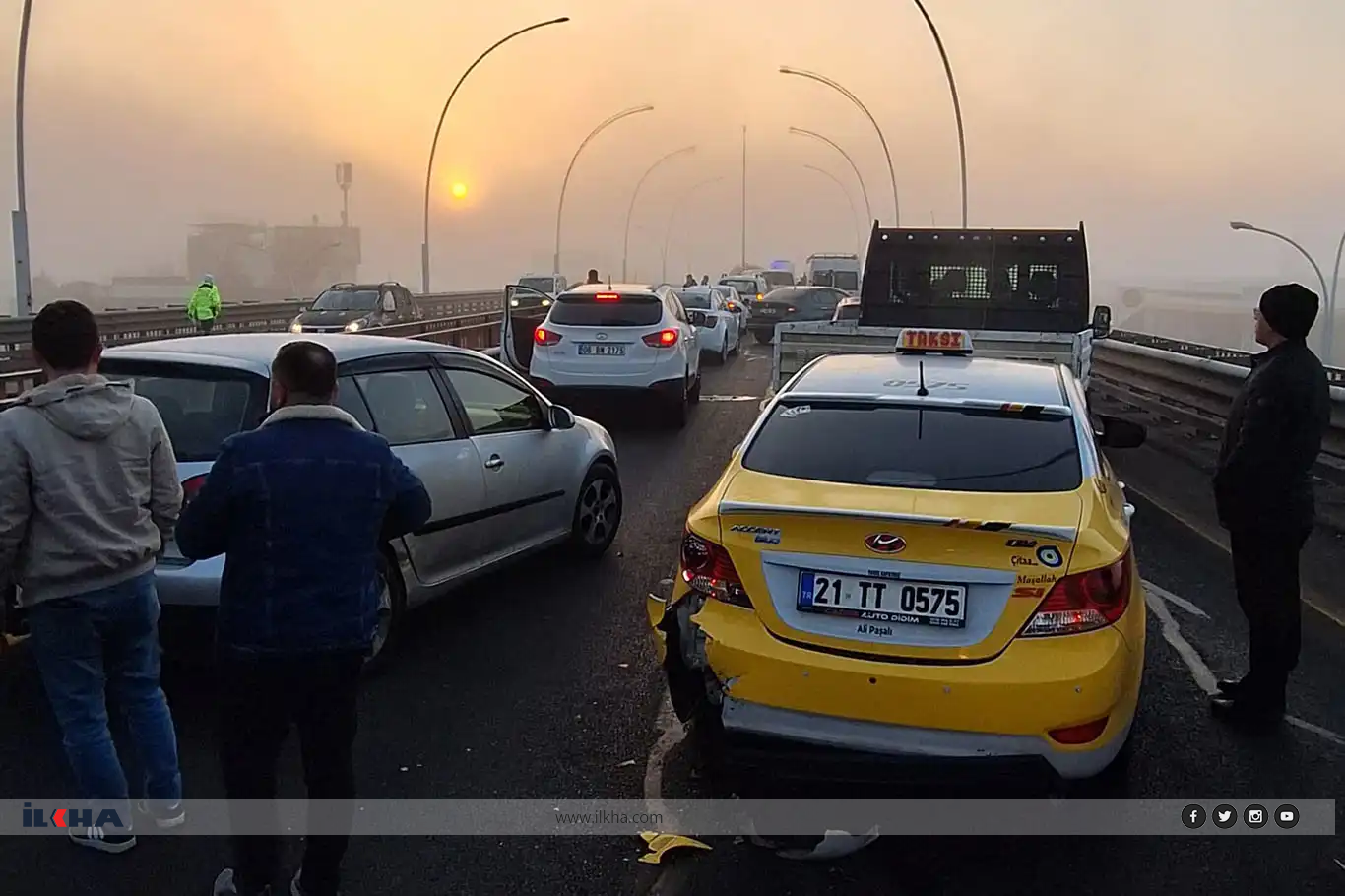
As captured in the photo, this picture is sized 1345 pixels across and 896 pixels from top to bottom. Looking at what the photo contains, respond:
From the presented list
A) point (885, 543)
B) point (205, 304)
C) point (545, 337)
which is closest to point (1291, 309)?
point (885, 543)

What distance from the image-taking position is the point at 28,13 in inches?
787

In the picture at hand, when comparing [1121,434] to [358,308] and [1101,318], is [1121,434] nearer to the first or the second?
[1101,318]

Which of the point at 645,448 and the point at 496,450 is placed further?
the point at 645,448

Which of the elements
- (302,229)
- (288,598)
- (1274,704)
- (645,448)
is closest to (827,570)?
(288,598)

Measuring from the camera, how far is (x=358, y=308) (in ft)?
84.7

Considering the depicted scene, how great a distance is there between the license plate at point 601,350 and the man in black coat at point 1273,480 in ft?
32.1

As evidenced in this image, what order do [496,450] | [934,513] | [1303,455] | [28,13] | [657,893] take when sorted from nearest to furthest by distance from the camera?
[657,893] < [934,513] < [1303,455] < [496,450] < [28,13]

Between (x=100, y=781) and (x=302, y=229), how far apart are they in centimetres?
8581

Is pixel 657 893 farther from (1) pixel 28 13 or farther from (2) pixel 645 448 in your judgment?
(1) pixel 28 13

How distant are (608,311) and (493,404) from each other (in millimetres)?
7708

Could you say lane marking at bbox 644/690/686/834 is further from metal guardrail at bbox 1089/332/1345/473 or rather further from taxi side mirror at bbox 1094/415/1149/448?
metal guardrail at bbox 1089/332/1345/473

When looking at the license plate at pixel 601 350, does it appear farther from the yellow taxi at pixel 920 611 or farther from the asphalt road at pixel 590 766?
the yellow taxi at pixel 920 611

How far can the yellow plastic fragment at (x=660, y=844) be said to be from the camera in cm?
374

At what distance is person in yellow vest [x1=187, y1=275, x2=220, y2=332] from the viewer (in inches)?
1043
